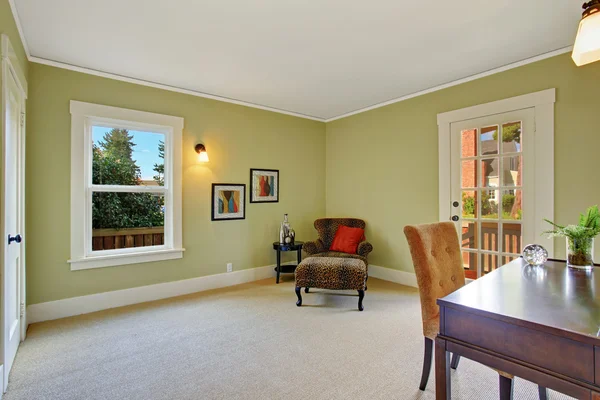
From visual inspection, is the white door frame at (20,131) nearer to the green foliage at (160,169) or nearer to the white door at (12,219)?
the white door at (12,219)

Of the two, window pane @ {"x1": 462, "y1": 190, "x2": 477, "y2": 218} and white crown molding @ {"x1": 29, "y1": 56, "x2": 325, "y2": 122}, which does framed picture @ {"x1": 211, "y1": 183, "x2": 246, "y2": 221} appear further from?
window pane @ {"x1": 462, "y1": 190, "x2": 477, "y2": 218}

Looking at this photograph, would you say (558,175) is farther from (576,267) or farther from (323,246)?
(323,246)

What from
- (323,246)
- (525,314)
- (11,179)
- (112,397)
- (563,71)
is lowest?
(112,397)

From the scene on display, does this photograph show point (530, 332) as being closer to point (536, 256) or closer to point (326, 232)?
point (536, 256)

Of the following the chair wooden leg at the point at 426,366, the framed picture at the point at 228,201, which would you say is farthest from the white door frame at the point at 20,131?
the chair wooden leg at the point at 426,366

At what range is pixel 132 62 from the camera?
3.06 m

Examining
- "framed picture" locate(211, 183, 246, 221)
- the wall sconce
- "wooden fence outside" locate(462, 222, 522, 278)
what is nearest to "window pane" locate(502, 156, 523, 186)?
"wooden fence outside" locate(462, 222, 522, 278)

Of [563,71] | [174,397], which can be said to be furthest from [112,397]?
[563,71]

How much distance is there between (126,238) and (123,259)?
0.25 meters

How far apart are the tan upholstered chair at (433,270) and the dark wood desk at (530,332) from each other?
0.36 metres

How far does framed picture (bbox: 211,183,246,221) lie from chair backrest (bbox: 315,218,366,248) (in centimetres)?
115

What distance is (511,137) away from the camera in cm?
321

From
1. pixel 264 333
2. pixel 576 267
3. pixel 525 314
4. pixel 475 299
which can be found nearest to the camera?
pixel 525 314

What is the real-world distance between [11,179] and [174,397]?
191 cm
